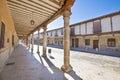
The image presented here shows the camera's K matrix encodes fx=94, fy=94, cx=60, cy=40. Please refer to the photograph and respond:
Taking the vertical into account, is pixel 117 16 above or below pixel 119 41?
above

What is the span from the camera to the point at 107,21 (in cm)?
1529

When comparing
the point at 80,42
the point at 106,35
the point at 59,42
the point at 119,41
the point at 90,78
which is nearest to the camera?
the point at 90,78

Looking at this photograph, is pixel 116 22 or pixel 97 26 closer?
pixel 116 22

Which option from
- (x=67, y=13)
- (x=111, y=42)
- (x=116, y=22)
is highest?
(x=116, y=22)

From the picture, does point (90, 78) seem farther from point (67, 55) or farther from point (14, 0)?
point (14, 0)

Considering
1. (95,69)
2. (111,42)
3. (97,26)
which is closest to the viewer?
(95,69)

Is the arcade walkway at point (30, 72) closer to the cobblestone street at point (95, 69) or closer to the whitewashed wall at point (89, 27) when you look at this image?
the cobblestone street at point (95, 69)

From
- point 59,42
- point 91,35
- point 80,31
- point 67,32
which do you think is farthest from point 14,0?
point 59,42

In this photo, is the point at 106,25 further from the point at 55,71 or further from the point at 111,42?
the point at 55,71

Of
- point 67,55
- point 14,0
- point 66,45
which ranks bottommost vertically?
point 67,55

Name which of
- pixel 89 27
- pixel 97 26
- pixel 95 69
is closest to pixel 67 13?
pixel 95 69

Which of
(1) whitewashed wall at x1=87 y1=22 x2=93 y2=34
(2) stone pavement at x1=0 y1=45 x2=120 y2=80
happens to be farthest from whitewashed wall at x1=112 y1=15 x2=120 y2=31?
(2) stone pavement at x1=0 y1=45 x2=120 y2=80

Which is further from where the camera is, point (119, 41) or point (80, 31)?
point (80, 31)

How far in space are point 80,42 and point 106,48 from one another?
6.07 meters
